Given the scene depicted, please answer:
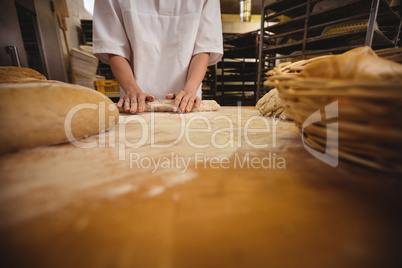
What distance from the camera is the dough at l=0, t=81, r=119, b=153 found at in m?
0.44

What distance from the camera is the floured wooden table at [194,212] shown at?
0.63 ft

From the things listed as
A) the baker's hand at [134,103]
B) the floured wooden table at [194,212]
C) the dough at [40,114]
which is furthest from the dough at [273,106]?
the dough at [40,114]

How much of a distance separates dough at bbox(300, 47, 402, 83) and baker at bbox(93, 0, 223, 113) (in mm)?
1168

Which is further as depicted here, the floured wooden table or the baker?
the baker

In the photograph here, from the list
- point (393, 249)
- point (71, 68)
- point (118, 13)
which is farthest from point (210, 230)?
point (71, 68)

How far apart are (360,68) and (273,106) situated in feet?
2.18

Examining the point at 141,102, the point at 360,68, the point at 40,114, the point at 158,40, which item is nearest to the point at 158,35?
the point at 158,40

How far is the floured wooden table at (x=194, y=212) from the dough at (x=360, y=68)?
186 millimetres

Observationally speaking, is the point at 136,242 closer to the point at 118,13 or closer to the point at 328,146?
the point at 328,146

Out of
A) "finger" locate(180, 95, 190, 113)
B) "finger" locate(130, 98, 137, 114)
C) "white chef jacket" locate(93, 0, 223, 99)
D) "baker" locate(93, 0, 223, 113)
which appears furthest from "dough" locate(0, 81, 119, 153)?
"white chef jacket" locate(93, 0, 223, 99)

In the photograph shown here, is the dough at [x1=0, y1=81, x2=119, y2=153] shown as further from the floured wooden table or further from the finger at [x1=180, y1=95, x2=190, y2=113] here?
the finger at [x1=180, y1=95, x2=190, y2=113]

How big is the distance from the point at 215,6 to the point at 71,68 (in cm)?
382

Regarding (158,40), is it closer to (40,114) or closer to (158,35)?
(158,35)

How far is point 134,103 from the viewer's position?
115 cm
